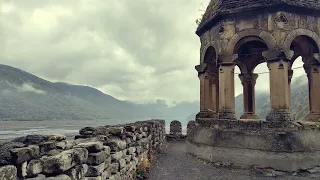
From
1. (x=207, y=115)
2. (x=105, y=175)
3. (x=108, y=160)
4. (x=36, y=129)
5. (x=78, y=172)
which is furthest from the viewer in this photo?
(x=36, y=129)

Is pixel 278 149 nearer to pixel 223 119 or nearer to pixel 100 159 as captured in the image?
pixel 223 119

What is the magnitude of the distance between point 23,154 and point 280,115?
934cm

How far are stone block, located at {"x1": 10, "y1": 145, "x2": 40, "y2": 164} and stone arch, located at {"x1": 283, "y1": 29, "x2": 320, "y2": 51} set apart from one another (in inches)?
390

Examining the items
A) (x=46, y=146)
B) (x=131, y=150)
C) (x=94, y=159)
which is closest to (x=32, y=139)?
(x=46, y=146)

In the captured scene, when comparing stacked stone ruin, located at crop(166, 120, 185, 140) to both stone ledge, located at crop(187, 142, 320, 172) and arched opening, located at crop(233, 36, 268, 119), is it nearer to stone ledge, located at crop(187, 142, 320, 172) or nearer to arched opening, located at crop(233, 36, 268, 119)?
arched opening, located at crop(233, 36, 268, 119)

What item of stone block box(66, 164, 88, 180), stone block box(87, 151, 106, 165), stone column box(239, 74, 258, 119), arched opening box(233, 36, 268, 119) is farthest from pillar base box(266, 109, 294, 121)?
stone block box(66, 164, 88, 180)

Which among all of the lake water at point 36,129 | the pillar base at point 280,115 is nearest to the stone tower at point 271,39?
the pillar base at point 280,115

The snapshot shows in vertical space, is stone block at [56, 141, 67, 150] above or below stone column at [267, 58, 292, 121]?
below

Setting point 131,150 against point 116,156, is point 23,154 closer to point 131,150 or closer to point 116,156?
point 116,156

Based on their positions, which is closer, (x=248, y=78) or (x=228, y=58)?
Answer: (x=228, y=58)

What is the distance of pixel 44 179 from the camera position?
10.7ft

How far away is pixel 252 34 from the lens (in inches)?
445

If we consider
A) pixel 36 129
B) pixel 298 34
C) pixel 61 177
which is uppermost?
pixel 298 34

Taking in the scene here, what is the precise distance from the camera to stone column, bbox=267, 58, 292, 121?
34.5 ft
